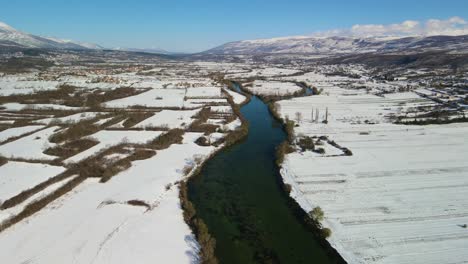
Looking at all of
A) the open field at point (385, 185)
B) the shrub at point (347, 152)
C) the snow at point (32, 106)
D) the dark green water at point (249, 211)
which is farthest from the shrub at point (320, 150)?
the snow at point (32, 106)

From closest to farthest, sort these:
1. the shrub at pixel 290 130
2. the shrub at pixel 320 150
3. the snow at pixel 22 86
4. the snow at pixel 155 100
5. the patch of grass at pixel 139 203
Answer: the patch of grass at pixel 139 203 < the shrub at pixel 320 150 < the shrub at pixel 290 130 < the snow at pixel 155 100 < the snow at pixel 22 86

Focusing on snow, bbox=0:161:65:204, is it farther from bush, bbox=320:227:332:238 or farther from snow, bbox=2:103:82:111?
snow, bbox=2:103:82:111

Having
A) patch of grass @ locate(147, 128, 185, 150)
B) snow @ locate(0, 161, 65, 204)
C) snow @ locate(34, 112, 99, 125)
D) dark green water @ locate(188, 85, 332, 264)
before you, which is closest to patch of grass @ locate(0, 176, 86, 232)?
snow @ locate(0, 161, 65, 204)

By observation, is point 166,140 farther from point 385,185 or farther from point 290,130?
point 385,185

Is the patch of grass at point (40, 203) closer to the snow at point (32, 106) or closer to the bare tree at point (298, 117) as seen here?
the bare tree at point (298, 117)

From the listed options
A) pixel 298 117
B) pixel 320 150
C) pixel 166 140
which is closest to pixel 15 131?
pixel 166 140
